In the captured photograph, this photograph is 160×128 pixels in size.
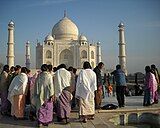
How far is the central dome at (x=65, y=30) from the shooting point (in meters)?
41.0

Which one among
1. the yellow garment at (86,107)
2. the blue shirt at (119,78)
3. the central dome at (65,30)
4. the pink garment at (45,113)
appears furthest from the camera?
the central dome at (65,30)

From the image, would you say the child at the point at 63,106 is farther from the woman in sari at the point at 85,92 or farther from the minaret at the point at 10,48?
the minaret at the point at 10,48

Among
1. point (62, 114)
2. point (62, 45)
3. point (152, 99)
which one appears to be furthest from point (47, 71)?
point (62, 45)

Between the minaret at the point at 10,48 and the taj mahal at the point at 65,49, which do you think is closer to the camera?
the minaret at the point at 10,48

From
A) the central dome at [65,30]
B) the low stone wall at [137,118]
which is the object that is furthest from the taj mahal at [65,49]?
the low stone wall at [137,118]

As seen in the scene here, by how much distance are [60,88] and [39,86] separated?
416mm

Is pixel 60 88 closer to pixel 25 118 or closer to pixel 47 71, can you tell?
pixel 47 71

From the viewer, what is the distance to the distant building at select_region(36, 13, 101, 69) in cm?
3956

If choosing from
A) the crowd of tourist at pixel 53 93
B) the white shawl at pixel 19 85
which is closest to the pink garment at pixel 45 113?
the crowd of tourist at pixel 53 93

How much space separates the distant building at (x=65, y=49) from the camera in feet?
130

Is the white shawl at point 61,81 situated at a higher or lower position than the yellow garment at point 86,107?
higher

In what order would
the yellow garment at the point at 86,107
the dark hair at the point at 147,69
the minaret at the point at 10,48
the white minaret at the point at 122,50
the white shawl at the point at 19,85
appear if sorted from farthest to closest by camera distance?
the white minaret at the point at 122,50, the minaret at the point at 10,48, the dark hair at the point at 147,69, the white shawl at the point at 19,85, the yellow garment at the point at 86,107

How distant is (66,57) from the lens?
40969 mm

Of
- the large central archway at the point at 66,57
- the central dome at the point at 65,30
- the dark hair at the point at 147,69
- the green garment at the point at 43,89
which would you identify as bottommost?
the green garment at the point at 43,89
